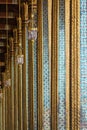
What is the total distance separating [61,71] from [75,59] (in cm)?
148

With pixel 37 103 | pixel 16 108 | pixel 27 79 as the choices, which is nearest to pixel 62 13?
pixel 37 103

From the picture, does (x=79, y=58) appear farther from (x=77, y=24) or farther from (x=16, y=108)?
(x=16, y=108)

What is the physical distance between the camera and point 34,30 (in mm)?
9156

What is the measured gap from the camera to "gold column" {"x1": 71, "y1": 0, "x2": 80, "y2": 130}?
11.1m

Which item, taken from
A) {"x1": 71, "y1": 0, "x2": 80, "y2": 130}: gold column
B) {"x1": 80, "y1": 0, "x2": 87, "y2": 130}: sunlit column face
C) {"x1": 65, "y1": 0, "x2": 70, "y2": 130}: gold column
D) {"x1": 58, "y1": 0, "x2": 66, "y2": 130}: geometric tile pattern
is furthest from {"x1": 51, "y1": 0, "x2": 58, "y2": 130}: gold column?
{"x1": 80, "y1": 0, "x2": 87, "y2": 130}: sunlit column face

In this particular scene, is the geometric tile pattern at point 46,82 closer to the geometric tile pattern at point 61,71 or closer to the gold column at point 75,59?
the geometric tile pattern at point 61,71

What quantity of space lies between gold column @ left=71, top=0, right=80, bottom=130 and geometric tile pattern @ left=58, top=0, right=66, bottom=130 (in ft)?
3.67

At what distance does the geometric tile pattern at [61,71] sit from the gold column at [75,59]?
1.12 metres

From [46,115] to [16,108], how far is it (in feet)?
16.7

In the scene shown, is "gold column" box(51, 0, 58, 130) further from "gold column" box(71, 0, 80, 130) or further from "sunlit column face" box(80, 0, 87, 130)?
"sunlit column face" box(80, 0, 87, 130)

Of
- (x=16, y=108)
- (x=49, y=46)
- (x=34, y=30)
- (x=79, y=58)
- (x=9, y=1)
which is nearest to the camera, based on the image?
(x=34, y=30)

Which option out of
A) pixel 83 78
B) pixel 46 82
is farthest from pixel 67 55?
pixel 46 82

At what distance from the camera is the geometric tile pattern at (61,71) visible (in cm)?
1244

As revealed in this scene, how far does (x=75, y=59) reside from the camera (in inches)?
441
